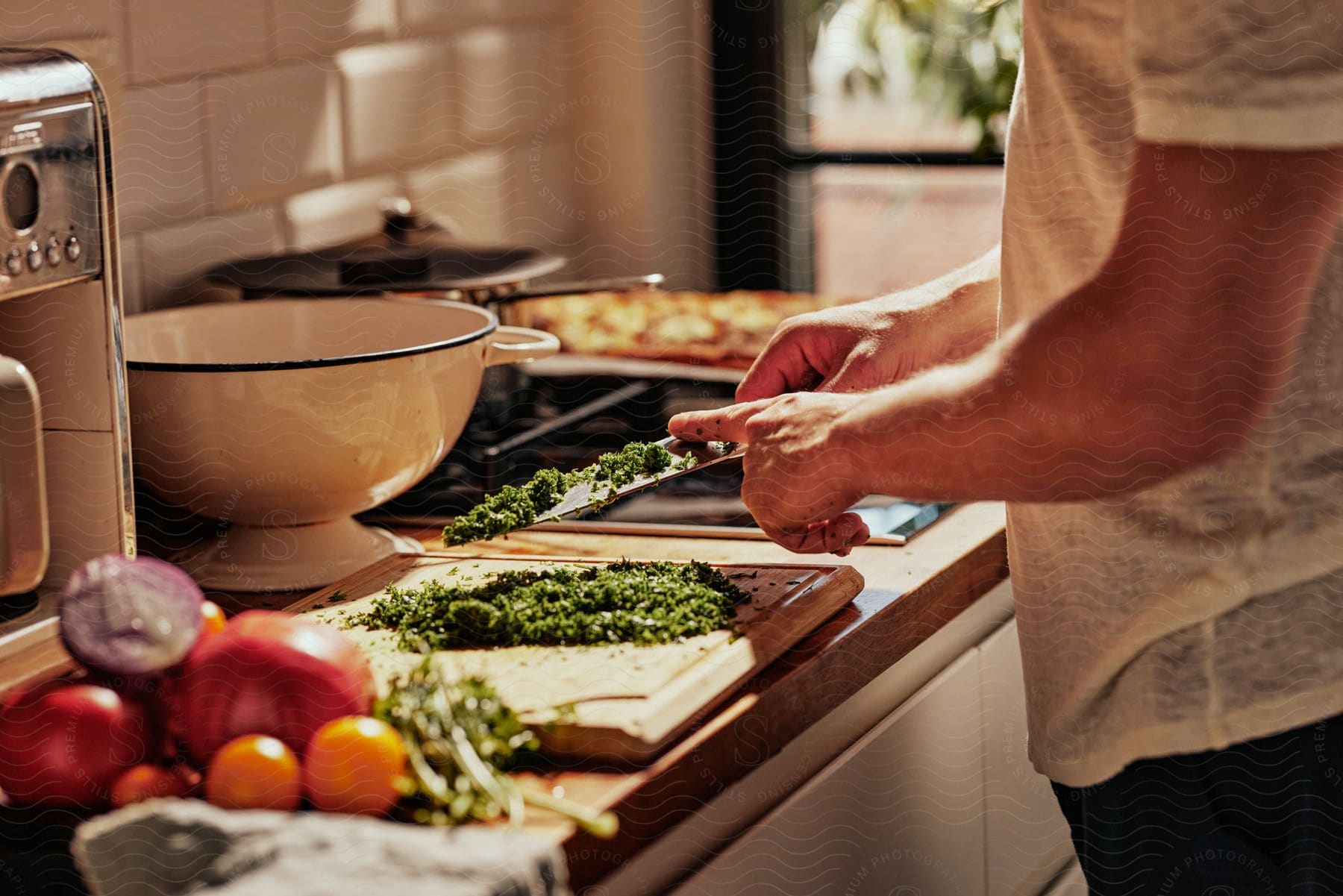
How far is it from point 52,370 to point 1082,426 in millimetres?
467

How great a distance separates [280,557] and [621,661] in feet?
0.83

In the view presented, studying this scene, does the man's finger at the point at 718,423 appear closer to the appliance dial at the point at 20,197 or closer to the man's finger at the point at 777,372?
the man's finger at the point at 777,372

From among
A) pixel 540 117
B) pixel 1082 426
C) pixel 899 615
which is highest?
pixel 540 117

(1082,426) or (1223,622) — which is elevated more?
(1082,426)

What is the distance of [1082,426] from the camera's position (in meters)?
0.62

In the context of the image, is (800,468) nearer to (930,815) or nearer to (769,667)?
(769,667)

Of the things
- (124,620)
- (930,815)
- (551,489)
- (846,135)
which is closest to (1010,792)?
(930,815)

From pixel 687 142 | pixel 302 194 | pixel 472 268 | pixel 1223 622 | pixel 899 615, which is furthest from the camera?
pixel 687 142

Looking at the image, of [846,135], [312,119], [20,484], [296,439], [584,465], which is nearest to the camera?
[20,484]

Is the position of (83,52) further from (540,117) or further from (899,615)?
(540,117)

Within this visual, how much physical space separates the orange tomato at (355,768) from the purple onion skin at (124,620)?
76 mm

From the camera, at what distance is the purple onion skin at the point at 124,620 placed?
577 mm

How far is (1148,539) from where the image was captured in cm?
70

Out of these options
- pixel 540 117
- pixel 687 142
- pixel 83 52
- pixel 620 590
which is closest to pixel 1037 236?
pixel 620 590
